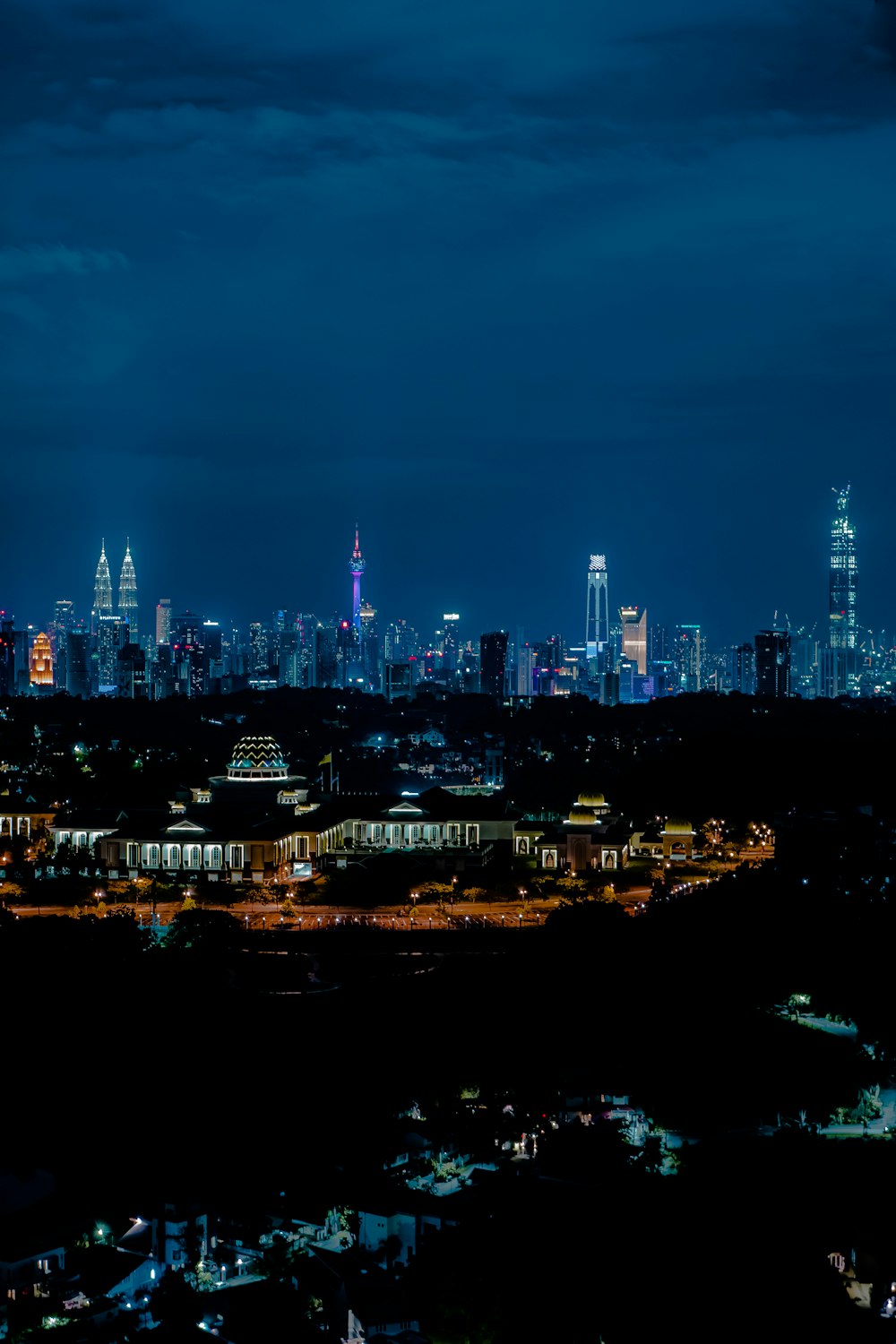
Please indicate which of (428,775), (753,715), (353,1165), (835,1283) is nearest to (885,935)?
(353,1165)

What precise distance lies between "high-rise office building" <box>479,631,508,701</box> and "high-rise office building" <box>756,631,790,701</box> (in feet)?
36.6

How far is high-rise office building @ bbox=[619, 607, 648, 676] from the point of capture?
91812 millimetres

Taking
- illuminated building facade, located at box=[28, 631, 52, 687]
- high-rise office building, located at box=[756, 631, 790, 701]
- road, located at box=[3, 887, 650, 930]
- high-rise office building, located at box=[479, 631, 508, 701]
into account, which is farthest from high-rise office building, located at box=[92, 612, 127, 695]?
road, located at box=[3, 887, 650, 930]

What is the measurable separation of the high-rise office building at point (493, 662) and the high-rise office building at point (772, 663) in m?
11.2

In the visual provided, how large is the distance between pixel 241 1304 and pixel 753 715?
4995 cm

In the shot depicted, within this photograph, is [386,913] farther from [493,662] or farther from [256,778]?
[493,662]

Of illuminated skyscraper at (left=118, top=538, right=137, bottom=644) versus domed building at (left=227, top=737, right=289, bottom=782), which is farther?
illuminated skyscraper at (left=118, top=538, right=137, bottom=644)

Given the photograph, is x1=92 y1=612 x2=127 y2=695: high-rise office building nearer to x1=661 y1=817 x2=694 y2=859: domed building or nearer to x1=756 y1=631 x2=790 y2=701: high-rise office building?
x1=756 y1=631 x2=790 y2=701: high-rise office building

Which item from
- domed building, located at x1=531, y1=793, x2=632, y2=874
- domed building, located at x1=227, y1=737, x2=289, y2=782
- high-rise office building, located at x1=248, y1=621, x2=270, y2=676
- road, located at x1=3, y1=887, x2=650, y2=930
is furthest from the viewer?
high-rise office building, located at x1=248, y1=621, x2=270, y2=676

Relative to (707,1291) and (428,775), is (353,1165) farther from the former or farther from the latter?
(428,775)

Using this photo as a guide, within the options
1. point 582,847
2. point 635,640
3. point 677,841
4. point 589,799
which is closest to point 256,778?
point 589,799

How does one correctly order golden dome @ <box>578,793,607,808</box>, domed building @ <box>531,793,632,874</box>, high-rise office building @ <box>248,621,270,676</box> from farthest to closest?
high-rise office building @ <box>248,621,270,676</box>
golden dome @ <box>578,793,607,808</box>
domed building @ <box>531,793,632,874</box>

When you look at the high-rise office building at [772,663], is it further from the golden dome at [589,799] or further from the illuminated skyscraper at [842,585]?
the golden dome at [589,799]

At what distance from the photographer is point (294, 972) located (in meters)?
18.3
